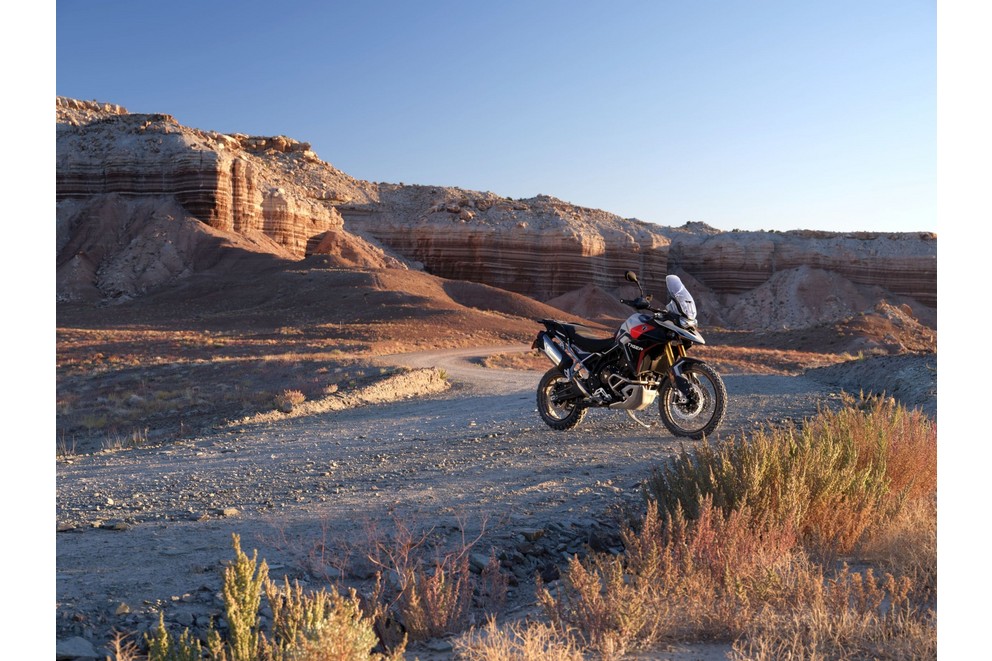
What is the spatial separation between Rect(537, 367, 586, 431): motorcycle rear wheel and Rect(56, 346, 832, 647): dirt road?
18cm

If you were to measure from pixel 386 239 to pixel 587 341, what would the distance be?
7170cm

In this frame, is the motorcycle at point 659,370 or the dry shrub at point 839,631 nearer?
the dry shrub at point 839,631

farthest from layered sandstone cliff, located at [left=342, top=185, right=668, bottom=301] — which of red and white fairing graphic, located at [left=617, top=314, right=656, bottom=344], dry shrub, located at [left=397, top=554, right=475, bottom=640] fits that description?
dry shrub, located at [left=397, top=554, right=475, bottom=640]

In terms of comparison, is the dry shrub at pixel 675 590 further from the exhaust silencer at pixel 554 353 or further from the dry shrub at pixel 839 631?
the exhaust silencer at pixel 554 353

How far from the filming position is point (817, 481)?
612 centimetres

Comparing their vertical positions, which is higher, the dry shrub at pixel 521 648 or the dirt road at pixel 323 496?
the dry shrub at pixel 521 648

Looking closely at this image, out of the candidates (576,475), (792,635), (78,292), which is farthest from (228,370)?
(78,292)

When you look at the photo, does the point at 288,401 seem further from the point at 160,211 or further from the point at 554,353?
the point at 160,211

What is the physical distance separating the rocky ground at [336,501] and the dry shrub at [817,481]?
653 millimetres

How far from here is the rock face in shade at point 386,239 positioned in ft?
210

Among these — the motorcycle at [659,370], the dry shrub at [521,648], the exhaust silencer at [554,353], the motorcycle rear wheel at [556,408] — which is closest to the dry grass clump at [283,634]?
the dry shrub at [521,648]

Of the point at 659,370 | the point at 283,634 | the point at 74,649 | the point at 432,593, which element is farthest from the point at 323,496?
the point at 659,370
